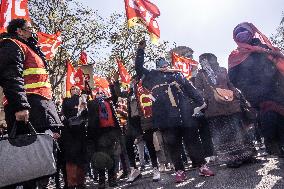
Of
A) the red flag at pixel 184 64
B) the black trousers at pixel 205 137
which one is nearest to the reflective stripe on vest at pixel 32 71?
the black trousers at pixel 205 137

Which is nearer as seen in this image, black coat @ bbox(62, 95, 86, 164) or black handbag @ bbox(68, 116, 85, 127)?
black handbag @ bbox(68, 116, 85, 127)

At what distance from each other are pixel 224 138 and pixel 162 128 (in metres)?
1.18

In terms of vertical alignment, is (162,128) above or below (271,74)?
below

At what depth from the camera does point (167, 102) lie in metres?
5.78

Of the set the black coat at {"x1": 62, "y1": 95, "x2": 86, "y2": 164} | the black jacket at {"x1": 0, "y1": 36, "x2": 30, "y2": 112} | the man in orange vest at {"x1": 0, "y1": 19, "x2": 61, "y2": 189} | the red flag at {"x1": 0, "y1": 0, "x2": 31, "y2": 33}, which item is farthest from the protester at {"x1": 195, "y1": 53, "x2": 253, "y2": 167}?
the red flag at {"x1": 0, "y1": 0, "x2": 31, "y2": 33}

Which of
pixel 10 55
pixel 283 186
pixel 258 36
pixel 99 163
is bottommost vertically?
pixel 283 186

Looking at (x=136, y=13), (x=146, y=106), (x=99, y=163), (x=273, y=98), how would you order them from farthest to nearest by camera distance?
1. (x=136, y=13)
2. (x=146, y=106)
3. (x=99, y=163)
4. (x=273, y=98)

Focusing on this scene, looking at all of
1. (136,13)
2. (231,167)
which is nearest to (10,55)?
(231,167)

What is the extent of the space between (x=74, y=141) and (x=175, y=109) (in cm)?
253

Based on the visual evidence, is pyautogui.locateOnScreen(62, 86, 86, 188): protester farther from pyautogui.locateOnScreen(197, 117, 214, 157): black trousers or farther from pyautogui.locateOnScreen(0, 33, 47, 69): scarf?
pyautogui.locateOnScreen(0, 33, 47, 69): scarf

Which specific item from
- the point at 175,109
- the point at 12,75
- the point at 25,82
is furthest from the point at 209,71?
the point at 12,75

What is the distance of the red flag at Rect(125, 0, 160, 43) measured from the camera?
27.0ft

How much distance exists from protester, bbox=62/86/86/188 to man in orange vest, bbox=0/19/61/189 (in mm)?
2998

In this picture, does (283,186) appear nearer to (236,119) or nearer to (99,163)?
(236,119)
